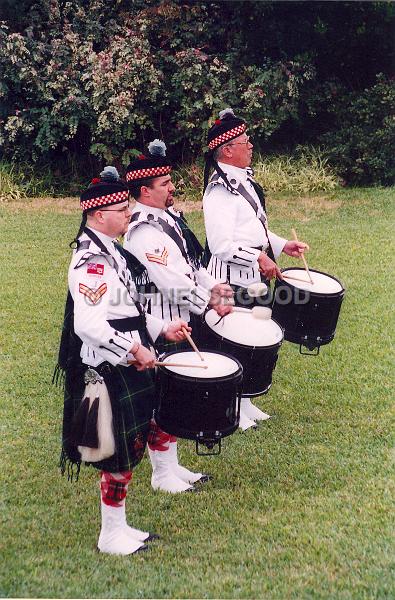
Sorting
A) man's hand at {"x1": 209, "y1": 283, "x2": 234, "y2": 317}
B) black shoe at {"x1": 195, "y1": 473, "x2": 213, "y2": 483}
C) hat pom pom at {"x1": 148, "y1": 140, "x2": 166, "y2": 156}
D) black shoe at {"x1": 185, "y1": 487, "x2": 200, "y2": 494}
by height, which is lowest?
black shoe at {"x1": 195, "y1": 473, "x2": 213, "y2": 483}

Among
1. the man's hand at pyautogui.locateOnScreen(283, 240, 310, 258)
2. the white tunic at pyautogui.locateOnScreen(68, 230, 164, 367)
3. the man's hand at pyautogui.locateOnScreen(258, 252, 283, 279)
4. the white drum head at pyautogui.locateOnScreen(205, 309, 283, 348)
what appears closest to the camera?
the white tunic at pyautogui.locateOnScreen(68, 230, 164, 367)

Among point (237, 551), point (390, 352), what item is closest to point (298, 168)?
point (390, 352)

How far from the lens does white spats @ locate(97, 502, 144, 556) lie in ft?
11.6

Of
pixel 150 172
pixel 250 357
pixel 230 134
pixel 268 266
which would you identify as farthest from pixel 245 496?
pixel 230 134

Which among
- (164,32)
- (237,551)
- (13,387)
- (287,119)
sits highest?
(164,32)

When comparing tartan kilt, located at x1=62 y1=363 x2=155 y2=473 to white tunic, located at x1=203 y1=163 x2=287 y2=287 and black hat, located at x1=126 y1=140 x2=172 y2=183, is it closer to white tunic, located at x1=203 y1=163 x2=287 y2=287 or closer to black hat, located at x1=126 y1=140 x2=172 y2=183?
black hat, located at x1=126 y1=140 x2=172 y2=183

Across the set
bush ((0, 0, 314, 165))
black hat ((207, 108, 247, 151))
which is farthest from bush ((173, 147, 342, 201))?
black hat ((207, 108, 247, 151))

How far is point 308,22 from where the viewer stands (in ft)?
30.4

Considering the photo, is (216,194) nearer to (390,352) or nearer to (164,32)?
(390,352)

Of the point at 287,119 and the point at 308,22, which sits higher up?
the point at 308,22

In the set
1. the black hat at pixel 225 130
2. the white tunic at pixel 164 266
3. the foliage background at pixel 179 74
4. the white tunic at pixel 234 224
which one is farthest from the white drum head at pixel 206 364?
the foliage background at pixel 179 74

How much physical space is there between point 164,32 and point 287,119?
8.39ft

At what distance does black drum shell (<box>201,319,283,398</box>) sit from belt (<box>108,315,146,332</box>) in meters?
0.53

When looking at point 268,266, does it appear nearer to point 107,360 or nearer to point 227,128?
point 227,128
